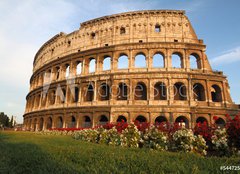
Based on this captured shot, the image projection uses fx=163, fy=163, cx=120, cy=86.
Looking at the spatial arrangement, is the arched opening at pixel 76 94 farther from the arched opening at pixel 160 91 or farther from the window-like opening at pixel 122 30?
the arched opening at pixel 160 91

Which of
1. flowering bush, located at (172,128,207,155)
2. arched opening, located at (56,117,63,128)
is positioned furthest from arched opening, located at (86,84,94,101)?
flowering bush, located at (172,128,207,155)

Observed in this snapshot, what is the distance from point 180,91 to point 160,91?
2639 millimetres

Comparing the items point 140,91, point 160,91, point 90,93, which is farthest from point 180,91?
point 90,93

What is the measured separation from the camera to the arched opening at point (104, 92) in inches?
920

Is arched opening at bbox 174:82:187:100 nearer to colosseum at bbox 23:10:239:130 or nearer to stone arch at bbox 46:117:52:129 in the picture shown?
colosseum at bbox 23:10:239:130

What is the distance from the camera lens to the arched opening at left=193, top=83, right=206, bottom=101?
21834 millimetres

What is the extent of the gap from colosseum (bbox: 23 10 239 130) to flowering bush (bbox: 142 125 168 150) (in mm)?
12153

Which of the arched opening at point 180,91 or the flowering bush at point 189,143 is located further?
the arched opening at point 180,91

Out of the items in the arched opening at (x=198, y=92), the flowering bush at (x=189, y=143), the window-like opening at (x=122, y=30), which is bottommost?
the flowering bush at (x=189, y=143)

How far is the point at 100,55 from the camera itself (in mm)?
24781

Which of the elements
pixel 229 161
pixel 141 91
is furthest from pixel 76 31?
pixel 229 161

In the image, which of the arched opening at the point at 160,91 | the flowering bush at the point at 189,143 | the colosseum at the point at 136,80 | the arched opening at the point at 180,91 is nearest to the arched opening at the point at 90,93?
the colosseum at the point at 136,80

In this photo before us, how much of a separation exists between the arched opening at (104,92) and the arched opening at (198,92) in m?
12.0

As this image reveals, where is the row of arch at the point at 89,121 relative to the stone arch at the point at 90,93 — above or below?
below
